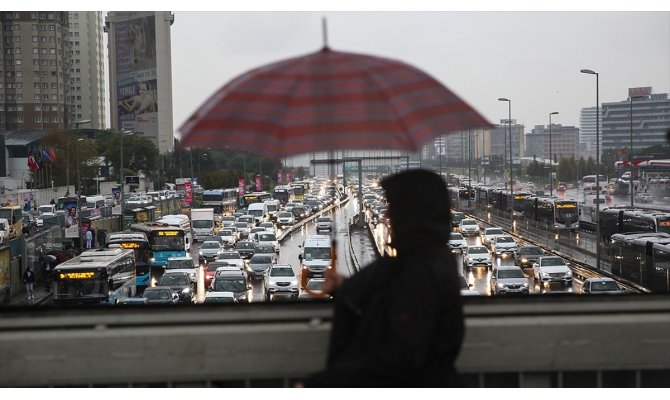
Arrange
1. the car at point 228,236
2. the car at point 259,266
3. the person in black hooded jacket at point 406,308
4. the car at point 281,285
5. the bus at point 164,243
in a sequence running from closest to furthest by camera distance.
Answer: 1. the person in black hooded jacket at point 406,308
2. the car at point 281,285
3. the car at point 259,266
4. the bus at point 164,243
5. the car at point 228,236

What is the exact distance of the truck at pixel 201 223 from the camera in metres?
51.4

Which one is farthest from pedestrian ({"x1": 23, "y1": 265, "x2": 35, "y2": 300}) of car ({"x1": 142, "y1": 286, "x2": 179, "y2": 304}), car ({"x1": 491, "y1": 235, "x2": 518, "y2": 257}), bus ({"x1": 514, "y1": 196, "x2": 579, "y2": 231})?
bus ({"x1": 514, "y1": 196, "x2": 579, "y2": 231})

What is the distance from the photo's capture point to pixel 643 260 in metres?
29.4

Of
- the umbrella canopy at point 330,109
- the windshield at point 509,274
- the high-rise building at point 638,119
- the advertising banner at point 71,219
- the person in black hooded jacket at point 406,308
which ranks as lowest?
the windshield at point 509,274

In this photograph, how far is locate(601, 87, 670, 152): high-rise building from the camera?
164 meters

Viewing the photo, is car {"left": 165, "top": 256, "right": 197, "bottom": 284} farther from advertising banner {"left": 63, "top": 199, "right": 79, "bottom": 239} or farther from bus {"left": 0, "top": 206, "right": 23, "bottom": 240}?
bus {"left": 0, "top": 206, "right": 23, "bottom": 240}

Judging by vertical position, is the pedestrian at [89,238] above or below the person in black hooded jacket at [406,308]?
below

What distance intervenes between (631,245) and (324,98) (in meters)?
28.0

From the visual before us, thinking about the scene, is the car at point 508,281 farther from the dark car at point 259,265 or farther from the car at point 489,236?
the car at point 489,236

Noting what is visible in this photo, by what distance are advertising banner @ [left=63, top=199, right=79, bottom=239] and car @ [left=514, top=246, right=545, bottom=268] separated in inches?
730

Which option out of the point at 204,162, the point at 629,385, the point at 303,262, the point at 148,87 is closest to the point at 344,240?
the point at 204,162

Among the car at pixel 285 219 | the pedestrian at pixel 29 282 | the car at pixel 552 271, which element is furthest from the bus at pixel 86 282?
the car at pixel 285 219

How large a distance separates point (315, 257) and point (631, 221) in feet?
59.3

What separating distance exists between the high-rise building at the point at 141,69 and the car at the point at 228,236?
415ft
